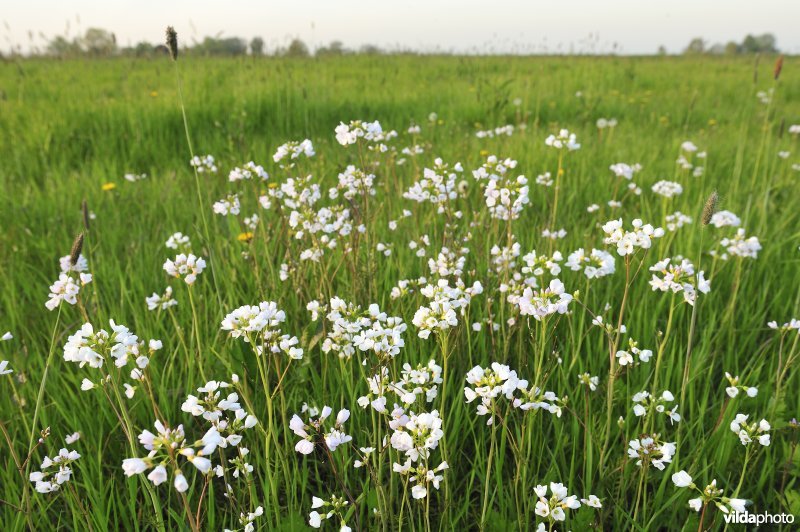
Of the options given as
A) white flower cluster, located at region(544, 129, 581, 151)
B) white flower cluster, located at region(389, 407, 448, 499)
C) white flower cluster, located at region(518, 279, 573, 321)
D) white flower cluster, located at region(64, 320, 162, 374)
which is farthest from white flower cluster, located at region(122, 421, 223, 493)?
white flower cluster, located at region(544, 129, 581, 151)

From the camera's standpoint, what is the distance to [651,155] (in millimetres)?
4820

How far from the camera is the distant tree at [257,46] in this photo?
7947 millimetres

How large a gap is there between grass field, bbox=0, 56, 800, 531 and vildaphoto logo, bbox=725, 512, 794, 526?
1.4 inches

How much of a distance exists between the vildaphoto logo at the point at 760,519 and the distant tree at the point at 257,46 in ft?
26.8

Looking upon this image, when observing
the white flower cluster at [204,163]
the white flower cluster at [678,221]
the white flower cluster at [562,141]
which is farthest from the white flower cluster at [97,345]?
the white flower cluster at [678,221]

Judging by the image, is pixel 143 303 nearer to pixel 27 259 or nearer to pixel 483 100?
pixel 27 259

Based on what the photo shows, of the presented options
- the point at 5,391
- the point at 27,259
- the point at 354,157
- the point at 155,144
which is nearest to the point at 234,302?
the point at 5,391

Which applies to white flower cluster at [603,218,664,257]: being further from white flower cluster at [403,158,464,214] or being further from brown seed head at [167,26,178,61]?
brown seed head at [167,26,178,61]

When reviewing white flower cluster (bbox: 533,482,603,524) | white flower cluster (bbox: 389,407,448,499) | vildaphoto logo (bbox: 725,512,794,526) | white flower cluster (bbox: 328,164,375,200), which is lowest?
vildaphoto logo (bbox: 725,512,794,526)

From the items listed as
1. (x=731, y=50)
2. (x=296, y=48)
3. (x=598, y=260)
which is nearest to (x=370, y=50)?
(x=296, y=48)

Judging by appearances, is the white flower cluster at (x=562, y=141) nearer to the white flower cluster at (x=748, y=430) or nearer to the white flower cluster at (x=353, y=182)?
the white flower cluster at (x=353, y=182)

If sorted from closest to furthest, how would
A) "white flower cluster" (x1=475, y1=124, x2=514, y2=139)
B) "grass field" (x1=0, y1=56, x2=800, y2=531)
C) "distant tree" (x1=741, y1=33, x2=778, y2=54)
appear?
"grass field" (x1=0, y1=56, x2=800, y2=531) < "white flower cluster" (x1=475, y1=124, x2=514, y2=139) < "distant tree" (x1=741, y1=33, x2=778, y2=54)

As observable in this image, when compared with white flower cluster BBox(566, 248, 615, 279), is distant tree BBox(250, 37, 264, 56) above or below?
above

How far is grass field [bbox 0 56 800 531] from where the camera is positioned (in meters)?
1.47
